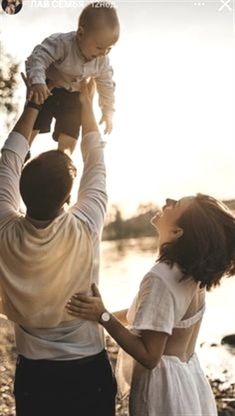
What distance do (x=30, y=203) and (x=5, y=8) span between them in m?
1.54

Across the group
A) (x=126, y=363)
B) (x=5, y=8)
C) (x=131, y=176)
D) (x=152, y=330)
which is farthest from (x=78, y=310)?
(x=131, y=176)

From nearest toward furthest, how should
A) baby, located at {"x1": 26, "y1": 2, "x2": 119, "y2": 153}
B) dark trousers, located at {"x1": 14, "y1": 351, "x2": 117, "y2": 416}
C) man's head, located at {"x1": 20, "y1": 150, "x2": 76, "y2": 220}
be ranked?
1. man's head, located at {"x1": 20, "y1": 150, "x2": 76, "y2": 220}
2. dark trousers, located at {"x1": 14, "y1": 351, "x2": 117, "y2": 416}
3. baby, located at {"x1": 26, "y1": 2, "x2": 119, "y2": 153}

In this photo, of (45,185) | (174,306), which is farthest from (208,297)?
(45,185)

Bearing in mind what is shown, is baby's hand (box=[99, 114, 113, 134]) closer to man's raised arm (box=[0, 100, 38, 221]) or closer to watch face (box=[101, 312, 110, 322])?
man's raised arm (box=[0, 100, 38, 221])

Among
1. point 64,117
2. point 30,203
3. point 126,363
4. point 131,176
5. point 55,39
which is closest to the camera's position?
point 30,203

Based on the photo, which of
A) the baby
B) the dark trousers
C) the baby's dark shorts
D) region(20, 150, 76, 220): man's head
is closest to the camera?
region(20, 150, 76, 220): man's head

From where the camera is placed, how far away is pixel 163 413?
210 cm

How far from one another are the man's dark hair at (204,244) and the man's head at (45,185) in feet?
1.25

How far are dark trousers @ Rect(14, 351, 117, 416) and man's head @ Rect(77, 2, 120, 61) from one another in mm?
1073

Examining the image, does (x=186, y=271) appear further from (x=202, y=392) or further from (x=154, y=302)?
(x=202, y=392)

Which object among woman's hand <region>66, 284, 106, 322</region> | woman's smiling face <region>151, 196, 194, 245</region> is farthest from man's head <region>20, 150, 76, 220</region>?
woman's smiling face <region>151, 196, 194, 245</region>

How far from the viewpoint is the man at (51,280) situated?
6.49ft

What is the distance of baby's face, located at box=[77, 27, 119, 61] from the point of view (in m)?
2.38

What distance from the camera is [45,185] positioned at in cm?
194
